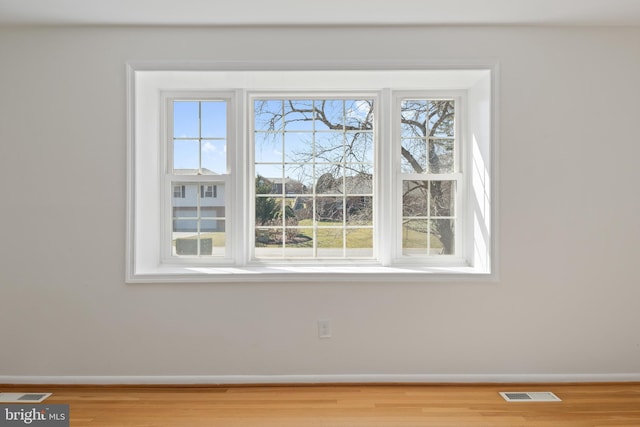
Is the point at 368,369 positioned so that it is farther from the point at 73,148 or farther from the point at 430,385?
the point at 73,148

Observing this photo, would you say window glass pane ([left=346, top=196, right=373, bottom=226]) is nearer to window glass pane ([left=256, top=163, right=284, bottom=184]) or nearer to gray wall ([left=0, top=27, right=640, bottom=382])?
window glass pane ([left=256, top=163, right=284, bottom=184])

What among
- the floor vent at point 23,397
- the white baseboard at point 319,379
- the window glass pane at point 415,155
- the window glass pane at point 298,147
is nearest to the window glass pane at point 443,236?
the window glass pane at point 415,155

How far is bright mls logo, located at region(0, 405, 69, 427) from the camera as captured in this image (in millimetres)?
2236

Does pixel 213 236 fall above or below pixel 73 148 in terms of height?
below

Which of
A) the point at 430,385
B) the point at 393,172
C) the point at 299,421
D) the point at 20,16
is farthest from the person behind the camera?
the point at 393,172

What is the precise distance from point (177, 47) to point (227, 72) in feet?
1.18

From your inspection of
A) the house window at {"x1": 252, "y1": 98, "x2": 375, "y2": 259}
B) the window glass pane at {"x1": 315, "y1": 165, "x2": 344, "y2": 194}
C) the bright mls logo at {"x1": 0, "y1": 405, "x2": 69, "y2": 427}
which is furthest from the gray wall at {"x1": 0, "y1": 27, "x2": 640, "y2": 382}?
the window glass pane at {"x1": 315, "y1": 165, "x2": 344, "y2": 194}

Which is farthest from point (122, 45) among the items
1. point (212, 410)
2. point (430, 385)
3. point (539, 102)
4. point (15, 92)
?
point (430, 385)

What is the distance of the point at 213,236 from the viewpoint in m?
3.14

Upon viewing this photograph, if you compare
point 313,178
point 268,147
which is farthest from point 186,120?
point 313,178

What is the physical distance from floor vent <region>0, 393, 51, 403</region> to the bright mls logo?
7 centimetres

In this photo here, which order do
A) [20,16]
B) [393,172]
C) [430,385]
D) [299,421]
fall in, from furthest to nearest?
1. [393,172]
2. [430,385]
3. [20,16]
4. [299,421]

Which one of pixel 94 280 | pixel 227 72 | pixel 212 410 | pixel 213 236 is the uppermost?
pixel 227 72

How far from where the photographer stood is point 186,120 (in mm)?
3141
